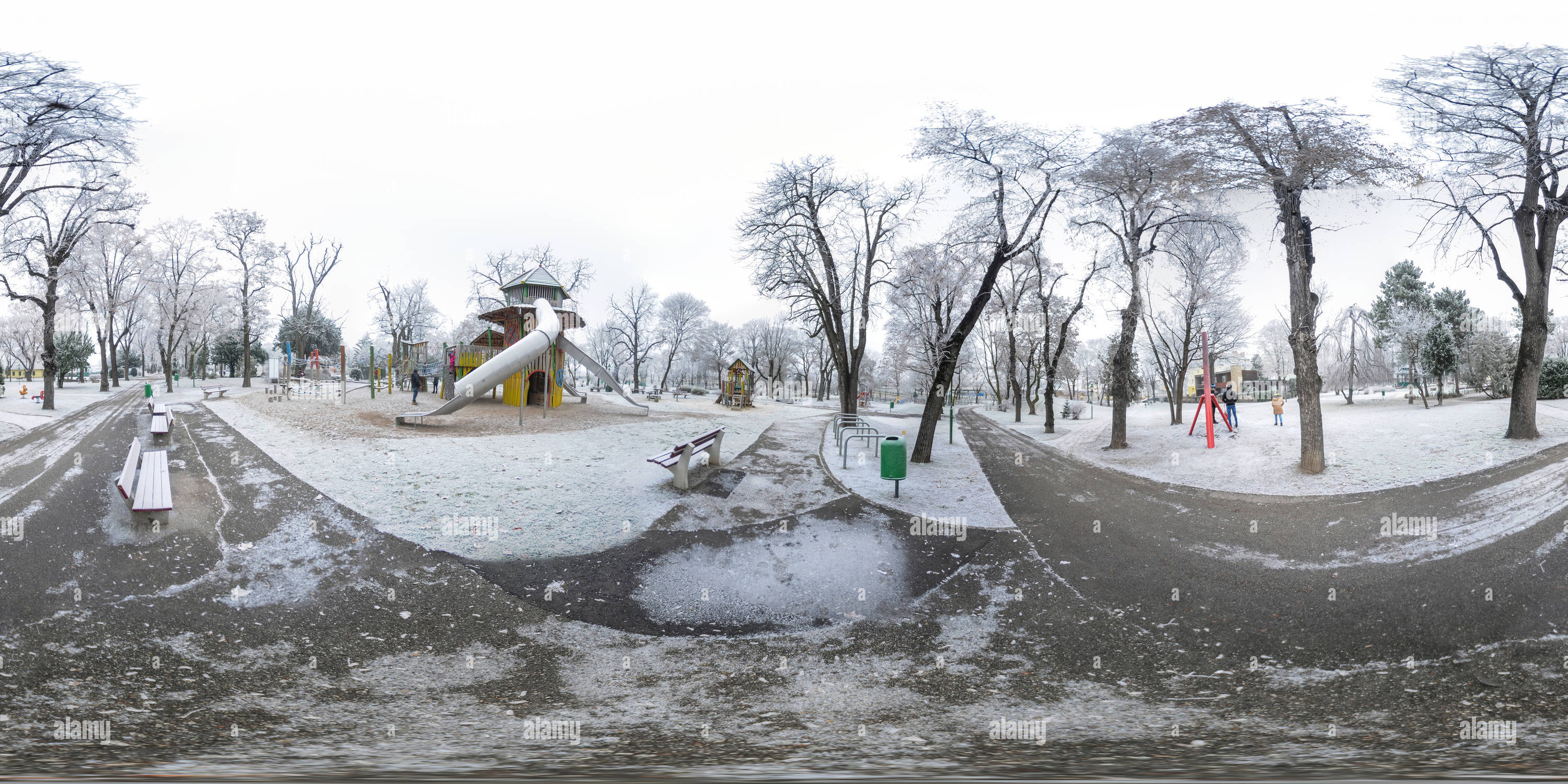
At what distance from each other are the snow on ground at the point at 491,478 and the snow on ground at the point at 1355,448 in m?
8.18

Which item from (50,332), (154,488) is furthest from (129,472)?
(50,332)

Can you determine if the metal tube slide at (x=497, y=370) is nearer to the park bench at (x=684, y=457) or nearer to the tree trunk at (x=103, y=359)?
the park bench at (x=684, y=457)

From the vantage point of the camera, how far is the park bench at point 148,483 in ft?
21.2

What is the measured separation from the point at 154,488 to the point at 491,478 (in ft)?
11.7

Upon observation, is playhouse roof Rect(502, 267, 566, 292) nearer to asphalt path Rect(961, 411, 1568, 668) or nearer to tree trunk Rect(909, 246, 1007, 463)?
tree trunk Rect(909, 246, 1007, 463)

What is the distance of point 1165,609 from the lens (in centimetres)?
547

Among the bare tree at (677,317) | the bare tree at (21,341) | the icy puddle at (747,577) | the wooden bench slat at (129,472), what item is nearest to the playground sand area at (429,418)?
the wooden bench slat at (129,472)

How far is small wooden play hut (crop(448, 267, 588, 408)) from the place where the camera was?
20141mm

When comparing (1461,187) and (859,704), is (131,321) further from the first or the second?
(1461,187)

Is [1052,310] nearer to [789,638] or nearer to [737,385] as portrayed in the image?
[737,385]

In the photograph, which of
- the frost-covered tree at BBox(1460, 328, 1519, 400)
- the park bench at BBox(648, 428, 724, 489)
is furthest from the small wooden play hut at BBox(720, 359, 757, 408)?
the frost-covered tree at BBox(1460, 328, 1519, 400)

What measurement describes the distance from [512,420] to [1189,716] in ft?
47.8

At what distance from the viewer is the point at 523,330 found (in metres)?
22.1

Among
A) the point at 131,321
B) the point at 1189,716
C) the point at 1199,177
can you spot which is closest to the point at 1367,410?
the point at 1199,177
